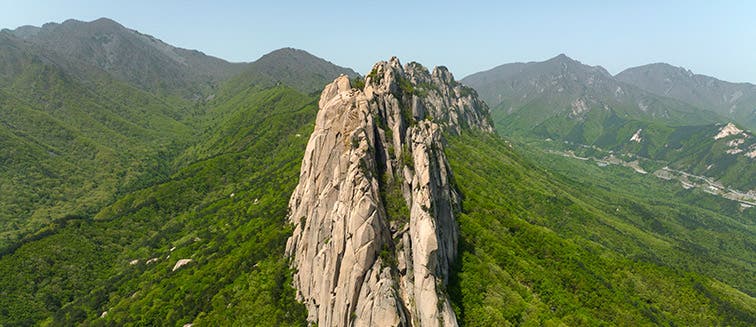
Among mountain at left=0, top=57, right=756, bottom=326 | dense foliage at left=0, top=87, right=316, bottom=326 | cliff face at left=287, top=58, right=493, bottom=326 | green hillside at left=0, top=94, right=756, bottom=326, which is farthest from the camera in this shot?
dense foliage at left=0, top=87, right=316, bottom=326

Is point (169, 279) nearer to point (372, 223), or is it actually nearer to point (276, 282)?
point (276, 282)

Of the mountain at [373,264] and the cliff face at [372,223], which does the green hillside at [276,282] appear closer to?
the mountain at [373,264]

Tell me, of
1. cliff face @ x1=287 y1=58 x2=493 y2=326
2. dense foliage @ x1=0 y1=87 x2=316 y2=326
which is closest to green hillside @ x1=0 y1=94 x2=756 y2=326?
dense foliage @ x1=0 y1=87 x2=316 y2=326

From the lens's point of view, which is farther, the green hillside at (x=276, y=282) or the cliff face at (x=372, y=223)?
the green hillside at (x=276, y=282)

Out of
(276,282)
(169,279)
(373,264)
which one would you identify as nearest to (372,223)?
(373,264)

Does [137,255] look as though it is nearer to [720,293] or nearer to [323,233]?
[323,233]

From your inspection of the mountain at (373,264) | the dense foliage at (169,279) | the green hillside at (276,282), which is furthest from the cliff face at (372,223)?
the dense foliage at (169,279)

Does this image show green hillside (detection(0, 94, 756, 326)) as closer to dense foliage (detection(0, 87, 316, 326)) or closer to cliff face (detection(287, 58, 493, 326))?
dense foliage (detection(0, 87, 316, 326))

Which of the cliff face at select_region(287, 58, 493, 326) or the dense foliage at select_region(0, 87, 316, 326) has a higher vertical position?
the cliff face at select_region(287, 58, 493, 326)

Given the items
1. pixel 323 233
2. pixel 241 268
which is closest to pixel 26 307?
pixel 241 268
